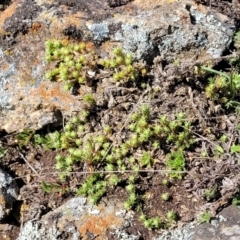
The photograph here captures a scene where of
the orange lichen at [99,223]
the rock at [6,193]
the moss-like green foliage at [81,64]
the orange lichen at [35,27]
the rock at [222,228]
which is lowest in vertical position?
the rock at [222,228]

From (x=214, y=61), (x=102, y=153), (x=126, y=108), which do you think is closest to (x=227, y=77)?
(x=214, y=61)

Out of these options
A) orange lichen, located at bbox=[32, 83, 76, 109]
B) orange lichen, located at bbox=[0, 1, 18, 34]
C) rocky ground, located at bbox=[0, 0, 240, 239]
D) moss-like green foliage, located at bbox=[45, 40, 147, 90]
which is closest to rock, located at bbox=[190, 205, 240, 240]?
rocky ground, located at bbox=[0, 0, 240, 239]

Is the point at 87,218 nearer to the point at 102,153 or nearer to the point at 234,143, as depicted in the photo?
the point at 102,153

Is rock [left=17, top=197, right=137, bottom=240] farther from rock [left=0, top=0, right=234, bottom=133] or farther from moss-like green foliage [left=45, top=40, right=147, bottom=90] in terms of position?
moss-like green foliage [left=45, top=40, right=147, bottom=90]

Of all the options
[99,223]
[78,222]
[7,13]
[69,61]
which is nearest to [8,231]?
[78,222]

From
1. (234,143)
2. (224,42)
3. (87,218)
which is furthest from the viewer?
(224,42)

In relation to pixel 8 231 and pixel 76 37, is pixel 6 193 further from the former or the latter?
pixel 76 37

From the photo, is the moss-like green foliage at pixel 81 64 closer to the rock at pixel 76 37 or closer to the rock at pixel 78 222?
the rock at pixel 76 37

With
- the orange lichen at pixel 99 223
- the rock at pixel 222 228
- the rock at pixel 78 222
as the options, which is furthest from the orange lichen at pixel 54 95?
the rock at pixel 222 228
